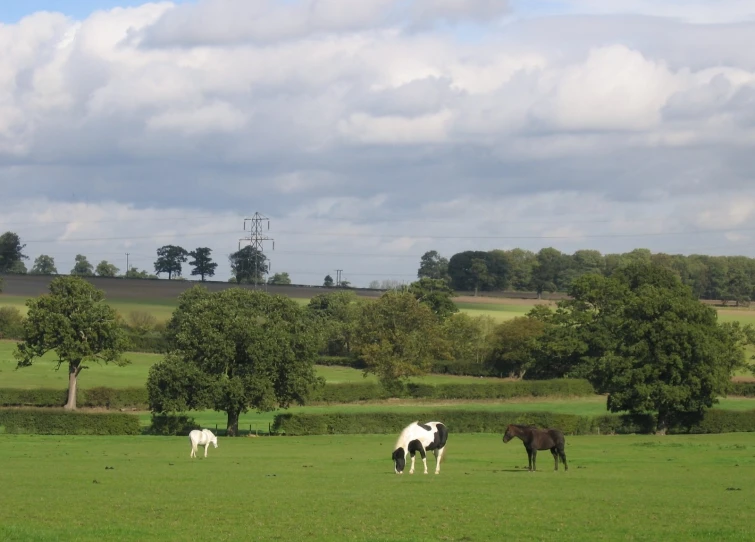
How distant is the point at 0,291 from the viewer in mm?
139625

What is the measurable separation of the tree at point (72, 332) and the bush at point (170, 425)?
15.8m

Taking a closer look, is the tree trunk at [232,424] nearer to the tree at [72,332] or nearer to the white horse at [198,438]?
the tree at [72,332]

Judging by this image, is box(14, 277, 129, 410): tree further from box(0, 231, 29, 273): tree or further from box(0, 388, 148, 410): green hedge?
box(0, 231, 29, 273): tree

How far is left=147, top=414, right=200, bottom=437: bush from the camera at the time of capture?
61000 mm

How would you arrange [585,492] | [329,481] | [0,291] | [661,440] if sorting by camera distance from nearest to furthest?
[585,492]
[329,481]
[661,440]
[0,291]

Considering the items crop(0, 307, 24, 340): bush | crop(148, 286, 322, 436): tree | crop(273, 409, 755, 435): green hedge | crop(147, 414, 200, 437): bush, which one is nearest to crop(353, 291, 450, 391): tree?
crop(148, 286, 322, 436): tree

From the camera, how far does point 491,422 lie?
64000mm

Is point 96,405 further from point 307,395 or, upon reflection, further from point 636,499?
point 636,499

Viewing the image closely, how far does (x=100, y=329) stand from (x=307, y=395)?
66.8ft

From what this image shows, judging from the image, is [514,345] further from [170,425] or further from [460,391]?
[170,425]

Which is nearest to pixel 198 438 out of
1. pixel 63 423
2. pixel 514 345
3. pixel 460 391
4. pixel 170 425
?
pixel 63 423

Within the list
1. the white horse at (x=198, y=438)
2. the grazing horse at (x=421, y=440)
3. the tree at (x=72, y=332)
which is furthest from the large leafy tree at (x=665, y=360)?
the tree at (x=72, y=332)

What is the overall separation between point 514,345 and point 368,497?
92.4m

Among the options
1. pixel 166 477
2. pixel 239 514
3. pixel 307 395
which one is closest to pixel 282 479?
pixel 166 477
